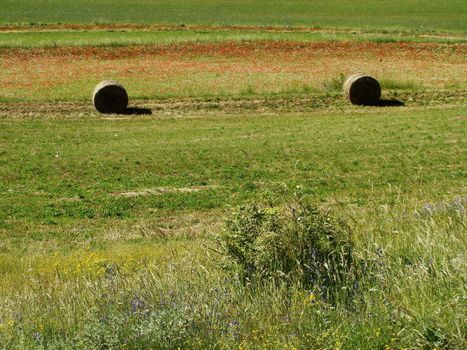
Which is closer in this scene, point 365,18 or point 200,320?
point 200,320

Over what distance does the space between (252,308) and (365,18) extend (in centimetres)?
7377

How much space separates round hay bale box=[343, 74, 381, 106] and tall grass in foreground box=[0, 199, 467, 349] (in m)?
23.9

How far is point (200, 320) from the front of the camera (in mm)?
6297

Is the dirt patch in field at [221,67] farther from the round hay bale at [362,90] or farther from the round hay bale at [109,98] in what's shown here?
the round hay bale at [362,90]

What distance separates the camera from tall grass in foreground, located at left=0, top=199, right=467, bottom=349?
19.3 ft

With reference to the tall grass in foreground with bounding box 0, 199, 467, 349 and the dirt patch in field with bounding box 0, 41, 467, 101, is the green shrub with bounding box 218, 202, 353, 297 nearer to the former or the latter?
the tall grass in foreground with bounding box 0, 199, 467, 349

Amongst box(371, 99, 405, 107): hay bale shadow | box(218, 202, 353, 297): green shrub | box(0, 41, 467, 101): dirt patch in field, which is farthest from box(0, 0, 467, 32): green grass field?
box(218, 202, 353, 297): green shrub

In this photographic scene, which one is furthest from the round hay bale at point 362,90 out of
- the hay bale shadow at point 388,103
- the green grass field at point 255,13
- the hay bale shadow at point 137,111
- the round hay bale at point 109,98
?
the green grass field at point 255,13

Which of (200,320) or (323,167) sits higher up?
(200,320)

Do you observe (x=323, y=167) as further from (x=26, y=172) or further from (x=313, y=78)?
(x=313, y=78)

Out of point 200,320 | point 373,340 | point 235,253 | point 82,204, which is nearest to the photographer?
point 373,340

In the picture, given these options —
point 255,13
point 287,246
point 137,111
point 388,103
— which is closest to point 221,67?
point 137,111

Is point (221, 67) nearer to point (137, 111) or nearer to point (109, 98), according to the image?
point (137, 111)

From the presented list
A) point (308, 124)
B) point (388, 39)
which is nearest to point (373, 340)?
point (308, 124)
